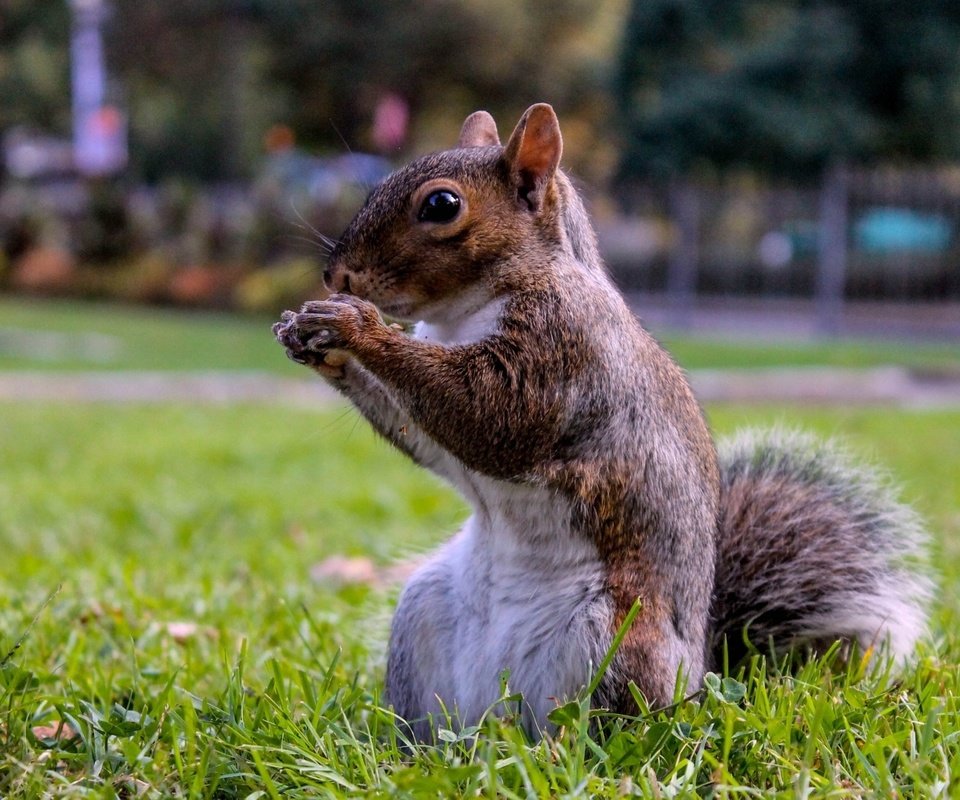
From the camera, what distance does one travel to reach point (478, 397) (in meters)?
1.66

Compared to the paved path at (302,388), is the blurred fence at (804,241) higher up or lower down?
higher up

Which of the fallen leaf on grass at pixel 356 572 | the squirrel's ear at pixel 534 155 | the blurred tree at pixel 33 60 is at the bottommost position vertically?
the fallen leaf on grass at pixel 356 572

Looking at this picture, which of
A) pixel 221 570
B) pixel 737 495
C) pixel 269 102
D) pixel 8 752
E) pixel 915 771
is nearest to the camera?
pixel 915 771

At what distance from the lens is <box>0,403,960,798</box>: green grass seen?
145cm

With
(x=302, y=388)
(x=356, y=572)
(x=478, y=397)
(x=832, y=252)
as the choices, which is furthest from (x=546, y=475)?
(x=832, y=252)

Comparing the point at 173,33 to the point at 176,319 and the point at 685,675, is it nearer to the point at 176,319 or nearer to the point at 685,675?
the point at 176,319

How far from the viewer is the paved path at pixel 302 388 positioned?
26.4 ft

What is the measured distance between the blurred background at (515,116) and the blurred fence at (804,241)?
0.03 meters

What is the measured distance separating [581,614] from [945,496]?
313cm

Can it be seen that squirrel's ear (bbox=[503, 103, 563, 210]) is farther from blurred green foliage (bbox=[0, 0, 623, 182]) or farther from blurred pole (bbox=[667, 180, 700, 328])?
blurred green foliage (bbox=[0, 0, 623, 182])

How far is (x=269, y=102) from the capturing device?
3002cm

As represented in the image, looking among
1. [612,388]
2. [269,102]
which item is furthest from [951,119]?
[612,388]

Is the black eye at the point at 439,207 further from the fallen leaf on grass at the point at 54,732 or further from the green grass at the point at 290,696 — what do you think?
the fallen leaf on grass at the point at 54,732

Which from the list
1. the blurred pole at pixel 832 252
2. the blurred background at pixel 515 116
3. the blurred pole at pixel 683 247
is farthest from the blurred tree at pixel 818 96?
the blurred pole at pixel 832 252
